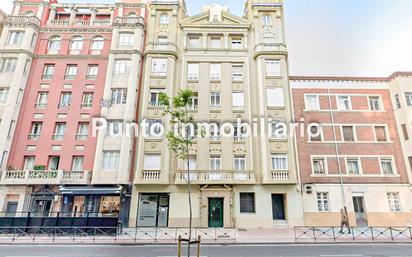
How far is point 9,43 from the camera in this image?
2348 cm

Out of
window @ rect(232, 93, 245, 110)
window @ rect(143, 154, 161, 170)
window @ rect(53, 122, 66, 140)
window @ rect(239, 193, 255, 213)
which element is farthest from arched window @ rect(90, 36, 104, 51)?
window @ rect(239, 193, 255, 213)

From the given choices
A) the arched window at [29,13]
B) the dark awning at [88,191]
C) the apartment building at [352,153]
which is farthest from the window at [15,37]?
the apartment building at [352,153]

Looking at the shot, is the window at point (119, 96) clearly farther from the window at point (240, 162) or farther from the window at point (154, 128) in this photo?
the window at point (240, 162)

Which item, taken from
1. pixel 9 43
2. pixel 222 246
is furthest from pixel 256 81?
pixel 9 43

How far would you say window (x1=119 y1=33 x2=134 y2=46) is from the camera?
24156 mm

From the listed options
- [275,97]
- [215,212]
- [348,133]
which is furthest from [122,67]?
[348,133]

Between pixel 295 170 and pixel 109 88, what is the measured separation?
63.2ft

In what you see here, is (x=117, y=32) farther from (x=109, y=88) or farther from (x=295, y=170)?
(x=295, y=170)

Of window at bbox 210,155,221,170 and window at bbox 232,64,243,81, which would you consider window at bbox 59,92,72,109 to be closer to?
window at bbox 210,155,221,170

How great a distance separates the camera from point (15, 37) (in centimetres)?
2378

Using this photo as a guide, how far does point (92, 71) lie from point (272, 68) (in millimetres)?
18742

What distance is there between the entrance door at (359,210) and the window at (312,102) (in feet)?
29.5

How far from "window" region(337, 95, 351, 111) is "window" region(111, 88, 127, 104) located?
21275mm

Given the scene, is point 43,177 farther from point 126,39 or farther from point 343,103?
point 343,103
